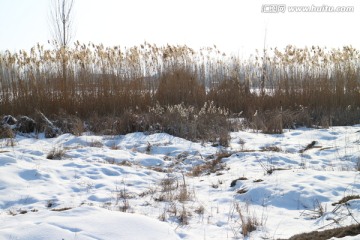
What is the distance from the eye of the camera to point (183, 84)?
343 inches

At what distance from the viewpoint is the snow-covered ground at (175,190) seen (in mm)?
2592

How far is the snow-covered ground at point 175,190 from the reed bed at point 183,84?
2081 millimetres

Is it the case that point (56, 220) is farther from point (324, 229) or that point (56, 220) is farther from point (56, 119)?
point (56, 119)

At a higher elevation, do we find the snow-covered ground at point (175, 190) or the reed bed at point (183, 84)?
the reed bed at point (183, 84)

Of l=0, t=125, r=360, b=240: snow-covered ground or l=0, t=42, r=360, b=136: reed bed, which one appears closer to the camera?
l=0, t=125, r=360, b=240: snow-covered ground

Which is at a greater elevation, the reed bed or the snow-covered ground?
the reed bed

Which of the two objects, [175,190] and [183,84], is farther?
[183,84]

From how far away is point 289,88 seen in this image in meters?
9.08

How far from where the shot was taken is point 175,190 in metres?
3.77

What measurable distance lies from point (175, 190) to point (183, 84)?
5216mm

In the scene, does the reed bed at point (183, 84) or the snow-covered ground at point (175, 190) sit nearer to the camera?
the snow-covered ground at point (175, 190)

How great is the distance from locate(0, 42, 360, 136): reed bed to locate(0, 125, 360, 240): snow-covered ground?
6.83 ft

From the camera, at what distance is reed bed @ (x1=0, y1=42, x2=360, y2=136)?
7719 mm

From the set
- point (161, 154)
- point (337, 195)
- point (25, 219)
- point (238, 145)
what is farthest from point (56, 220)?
point (238, 145)
